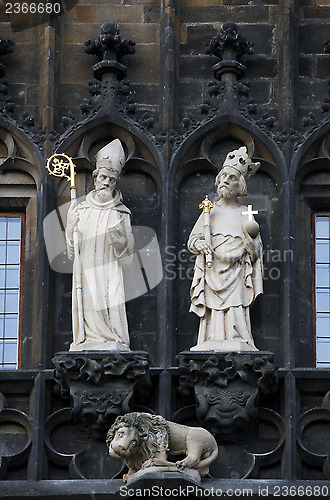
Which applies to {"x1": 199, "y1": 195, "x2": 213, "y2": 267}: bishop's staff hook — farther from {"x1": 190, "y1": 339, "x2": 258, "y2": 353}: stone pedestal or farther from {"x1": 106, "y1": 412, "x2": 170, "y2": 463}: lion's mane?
{"x1": 106, "y1": 412, "x2": 170, "y2": 463}: lion's mane

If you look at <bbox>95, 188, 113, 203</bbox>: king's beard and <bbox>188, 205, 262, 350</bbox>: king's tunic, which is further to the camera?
<bbox>95, 188, 113, 203</bbox>: king's beard

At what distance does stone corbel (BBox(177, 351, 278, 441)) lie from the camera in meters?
22.9

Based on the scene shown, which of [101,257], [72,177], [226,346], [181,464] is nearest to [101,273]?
[101,257]

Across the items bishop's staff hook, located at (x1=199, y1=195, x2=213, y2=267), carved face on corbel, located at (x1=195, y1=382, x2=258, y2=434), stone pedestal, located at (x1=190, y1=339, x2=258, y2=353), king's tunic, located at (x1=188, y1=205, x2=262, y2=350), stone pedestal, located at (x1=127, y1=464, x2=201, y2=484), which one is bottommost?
stone pedestal, located at (x1=127, y1=464, x2=201, y2=484)

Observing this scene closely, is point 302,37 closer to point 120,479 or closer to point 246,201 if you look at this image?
point 246,201

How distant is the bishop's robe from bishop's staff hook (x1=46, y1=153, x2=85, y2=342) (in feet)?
0.14

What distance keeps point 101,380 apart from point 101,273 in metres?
1.16

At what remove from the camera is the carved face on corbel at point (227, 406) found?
901 inches

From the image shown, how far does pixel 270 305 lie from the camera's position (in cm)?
2380

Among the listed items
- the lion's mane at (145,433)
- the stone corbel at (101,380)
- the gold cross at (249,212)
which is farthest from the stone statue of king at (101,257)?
the gold cross at (249,212)

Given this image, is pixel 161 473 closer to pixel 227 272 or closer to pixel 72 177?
pixel 227 272

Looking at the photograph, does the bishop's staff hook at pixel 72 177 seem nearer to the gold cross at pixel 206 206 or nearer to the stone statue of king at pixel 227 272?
the stone statue of king at pixel 227 272

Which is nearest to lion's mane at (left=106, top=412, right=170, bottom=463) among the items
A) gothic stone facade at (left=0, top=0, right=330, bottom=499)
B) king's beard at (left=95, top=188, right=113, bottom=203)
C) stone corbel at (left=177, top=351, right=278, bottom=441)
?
gothic stone facade at (left=0, top=0, right=330, bottom=499)

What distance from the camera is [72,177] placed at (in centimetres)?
2395
